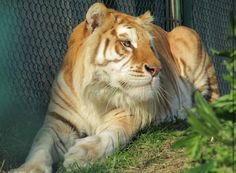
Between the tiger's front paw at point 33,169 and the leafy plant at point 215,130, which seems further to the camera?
the tiger's front paw at point 33,169

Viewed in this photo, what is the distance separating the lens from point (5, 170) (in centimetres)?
416

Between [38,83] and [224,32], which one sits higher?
[38,83]

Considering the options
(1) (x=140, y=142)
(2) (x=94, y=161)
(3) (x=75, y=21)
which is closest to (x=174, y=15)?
(3) (x=75, y=21)

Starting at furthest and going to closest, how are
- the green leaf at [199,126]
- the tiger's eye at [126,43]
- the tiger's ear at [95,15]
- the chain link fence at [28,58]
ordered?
1. the chain link fence at [28,58]
2. the tiger's ear at [95,15]
3. the tiger's eye at [126,43]
4. the green leaf at [199,126]

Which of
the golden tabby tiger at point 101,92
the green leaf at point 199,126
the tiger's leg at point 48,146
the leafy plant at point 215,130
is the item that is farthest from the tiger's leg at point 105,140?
the green leaf at point 199,126

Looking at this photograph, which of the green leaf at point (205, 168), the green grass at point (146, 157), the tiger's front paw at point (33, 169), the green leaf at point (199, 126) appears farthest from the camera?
the green grass at point (146, 157)

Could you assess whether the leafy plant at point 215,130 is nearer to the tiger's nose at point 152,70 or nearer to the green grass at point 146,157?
the green grass at point 146,157

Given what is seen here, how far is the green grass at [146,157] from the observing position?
12.9ft

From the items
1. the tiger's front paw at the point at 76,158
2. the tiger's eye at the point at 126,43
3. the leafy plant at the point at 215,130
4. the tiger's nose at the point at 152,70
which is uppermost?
the leafy plant at the point at 215,130

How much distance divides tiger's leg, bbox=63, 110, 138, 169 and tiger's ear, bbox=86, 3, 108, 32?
678mm

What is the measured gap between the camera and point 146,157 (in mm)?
4305

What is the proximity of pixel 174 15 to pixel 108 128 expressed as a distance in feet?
11.1

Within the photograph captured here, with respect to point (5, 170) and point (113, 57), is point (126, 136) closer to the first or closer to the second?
point (113, 57)

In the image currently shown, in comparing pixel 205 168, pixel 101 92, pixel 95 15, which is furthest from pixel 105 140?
pixel 205 168
